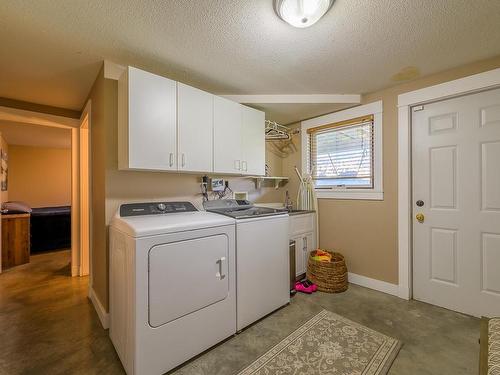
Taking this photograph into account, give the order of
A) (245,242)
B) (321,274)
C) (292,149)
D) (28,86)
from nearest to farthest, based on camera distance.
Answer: (245,242)
(28,86)
(321,274)
(292,149)

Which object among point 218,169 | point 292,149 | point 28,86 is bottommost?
point 218,169

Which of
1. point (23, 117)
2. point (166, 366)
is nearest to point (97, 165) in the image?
point (23, 117)

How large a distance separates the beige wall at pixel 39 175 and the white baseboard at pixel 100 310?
15.2 feet

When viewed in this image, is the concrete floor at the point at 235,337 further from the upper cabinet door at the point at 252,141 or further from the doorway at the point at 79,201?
the upper cabinet door at the point at 252,141

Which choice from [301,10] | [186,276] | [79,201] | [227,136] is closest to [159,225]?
[186,276]

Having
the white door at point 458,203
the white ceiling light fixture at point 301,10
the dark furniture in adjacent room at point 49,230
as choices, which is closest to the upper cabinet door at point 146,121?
the white ceiling light fixture at point 301,10

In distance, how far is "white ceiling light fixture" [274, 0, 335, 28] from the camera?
51.9 inches

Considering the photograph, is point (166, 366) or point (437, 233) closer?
point (166, 366)

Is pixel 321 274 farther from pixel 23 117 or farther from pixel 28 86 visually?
pixel 23 117

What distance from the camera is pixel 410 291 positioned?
2395mm

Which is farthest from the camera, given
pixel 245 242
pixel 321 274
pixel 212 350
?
pixel 321 274

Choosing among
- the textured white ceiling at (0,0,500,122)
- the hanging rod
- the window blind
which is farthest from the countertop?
the textured white ceiling at (0,0,500,122)

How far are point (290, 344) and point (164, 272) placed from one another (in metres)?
1.11

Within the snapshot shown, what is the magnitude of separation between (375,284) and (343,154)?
161 centimetres
